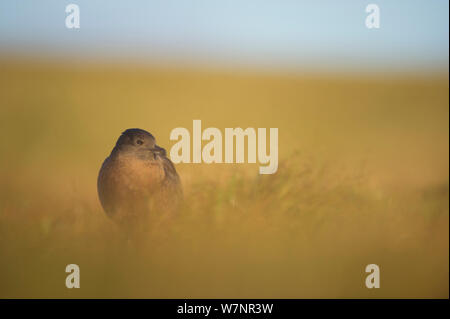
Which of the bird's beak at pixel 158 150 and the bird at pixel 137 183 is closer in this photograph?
the bird at pixel 137 183

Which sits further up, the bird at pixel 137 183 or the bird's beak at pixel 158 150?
the bird's beak at pixel 158 150

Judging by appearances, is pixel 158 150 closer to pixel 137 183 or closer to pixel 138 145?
pixel 138 145

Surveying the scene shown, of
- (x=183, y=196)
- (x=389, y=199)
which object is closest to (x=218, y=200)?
(x=183, y=196)

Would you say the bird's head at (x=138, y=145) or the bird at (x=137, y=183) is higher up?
the bird's head at (x=138, y=145)

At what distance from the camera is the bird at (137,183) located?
341 cm

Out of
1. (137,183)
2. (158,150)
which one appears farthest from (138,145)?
(137,183)

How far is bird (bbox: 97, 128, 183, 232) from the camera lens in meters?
3.41

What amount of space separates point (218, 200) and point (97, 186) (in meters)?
1.05

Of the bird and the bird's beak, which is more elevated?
the bird's beak

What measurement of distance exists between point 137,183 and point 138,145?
0.32 metres

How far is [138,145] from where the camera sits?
3.52m

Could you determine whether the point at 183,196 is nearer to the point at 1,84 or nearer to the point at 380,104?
the point at 1,84

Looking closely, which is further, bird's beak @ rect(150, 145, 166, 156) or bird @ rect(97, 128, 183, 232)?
bird's beak @ rect(150, 145, 166, 156)
